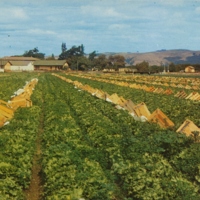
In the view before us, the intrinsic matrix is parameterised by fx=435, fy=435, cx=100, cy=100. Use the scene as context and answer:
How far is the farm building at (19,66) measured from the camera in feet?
497

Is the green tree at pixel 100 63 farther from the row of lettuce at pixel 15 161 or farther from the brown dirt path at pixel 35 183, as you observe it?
the brown dirt path at pixel 35 183

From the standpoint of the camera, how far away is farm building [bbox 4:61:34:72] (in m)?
151

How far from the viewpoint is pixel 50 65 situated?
147000mm

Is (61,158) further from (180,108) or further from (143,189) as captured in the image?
(180,108)

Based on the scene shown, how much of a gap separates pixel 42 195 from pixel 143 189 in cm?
224

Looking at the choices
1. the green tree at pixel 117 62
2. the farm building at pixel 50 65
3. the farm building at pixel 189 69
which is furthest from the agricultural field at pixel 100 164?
the farm building at pixel 50 65

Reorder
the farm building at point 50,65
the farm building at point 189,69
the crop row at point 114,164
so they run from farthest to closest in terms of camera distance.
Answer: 1. the farm building at point 50,65
2. the farm building at point 189,69
3. the crop row at point 114,164

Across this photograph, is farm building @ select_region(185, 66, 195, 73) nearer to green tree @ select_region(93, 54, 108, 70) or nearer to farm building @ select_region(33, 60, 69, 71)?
green tree @ select_region(93, 54, 108, 70)

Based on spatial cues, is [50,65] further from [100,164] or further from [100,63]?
[100,164]

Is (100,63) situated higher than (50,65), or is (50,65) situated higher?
(100,63)

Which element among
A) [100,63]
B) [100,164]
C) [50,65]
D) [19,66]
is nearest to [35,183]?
[100,164]

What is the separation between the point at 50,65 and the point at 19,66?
1353 centimetres

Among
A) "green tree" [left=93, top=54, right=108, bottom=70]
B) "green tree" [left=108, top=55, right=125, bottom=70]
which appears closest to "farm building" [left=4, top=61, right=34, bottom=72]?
"green tree" [left=93, top=54, right=108, bottom=70]

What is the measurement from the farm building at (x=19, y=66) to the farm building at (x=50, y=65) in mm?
2568
